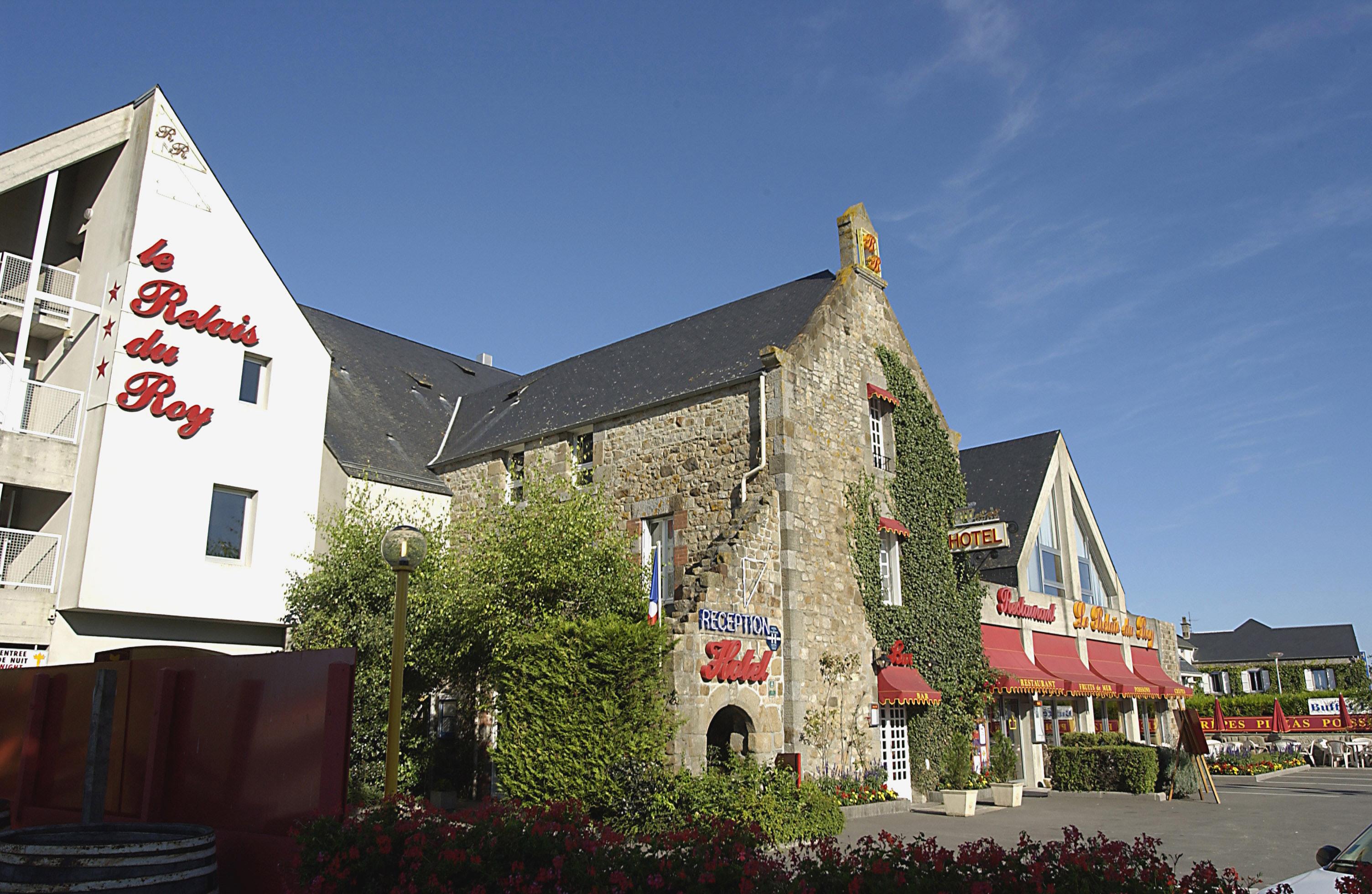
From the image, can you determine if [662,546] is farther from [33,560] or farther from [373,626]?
[33,560]

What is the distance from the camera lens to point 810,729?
17625 millimetres

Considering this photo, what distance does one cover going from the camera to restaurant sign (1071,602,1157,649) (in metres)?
29.2

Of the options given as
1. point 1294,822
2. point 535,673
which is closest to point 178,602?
point 535,673

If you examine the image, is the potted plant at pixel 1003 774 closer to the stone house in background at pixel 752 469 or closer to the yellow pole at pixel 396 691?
the stone house in background at pixel 752 469

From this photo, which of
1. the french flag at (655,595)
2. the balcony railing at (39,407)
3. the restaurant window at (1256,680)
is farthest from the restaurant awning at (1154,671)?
the restaurant window at (1256,680)

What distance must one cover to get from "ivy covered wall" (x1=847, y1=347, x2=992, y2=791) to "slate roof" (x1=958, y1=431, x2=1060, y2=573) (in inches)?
158

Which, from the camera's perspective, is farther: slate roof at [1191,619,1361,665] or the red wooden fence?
slate roof at [1191,619,1361,665]

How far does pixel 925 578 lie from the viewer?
72.0 feet

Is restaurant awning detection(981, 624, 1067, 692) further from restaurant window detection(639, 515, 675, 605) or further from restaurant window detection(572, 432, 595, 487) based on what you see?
restaurant window detection(572, 432, 595, 487)

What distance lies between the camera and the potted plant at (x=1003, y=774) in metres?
19.7

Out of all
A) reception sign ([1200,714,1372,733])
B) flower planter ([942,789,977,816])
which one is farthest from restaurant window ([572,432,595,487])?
reception sign ([1200,714,1372,733])

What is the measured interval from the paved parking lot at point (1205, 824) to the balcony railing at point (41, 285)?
1831 centimetres

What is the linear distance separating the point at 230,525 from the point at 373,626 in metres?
4.54

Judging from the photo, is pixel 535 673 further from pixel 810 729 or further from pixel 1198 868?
pixel 1198 868
